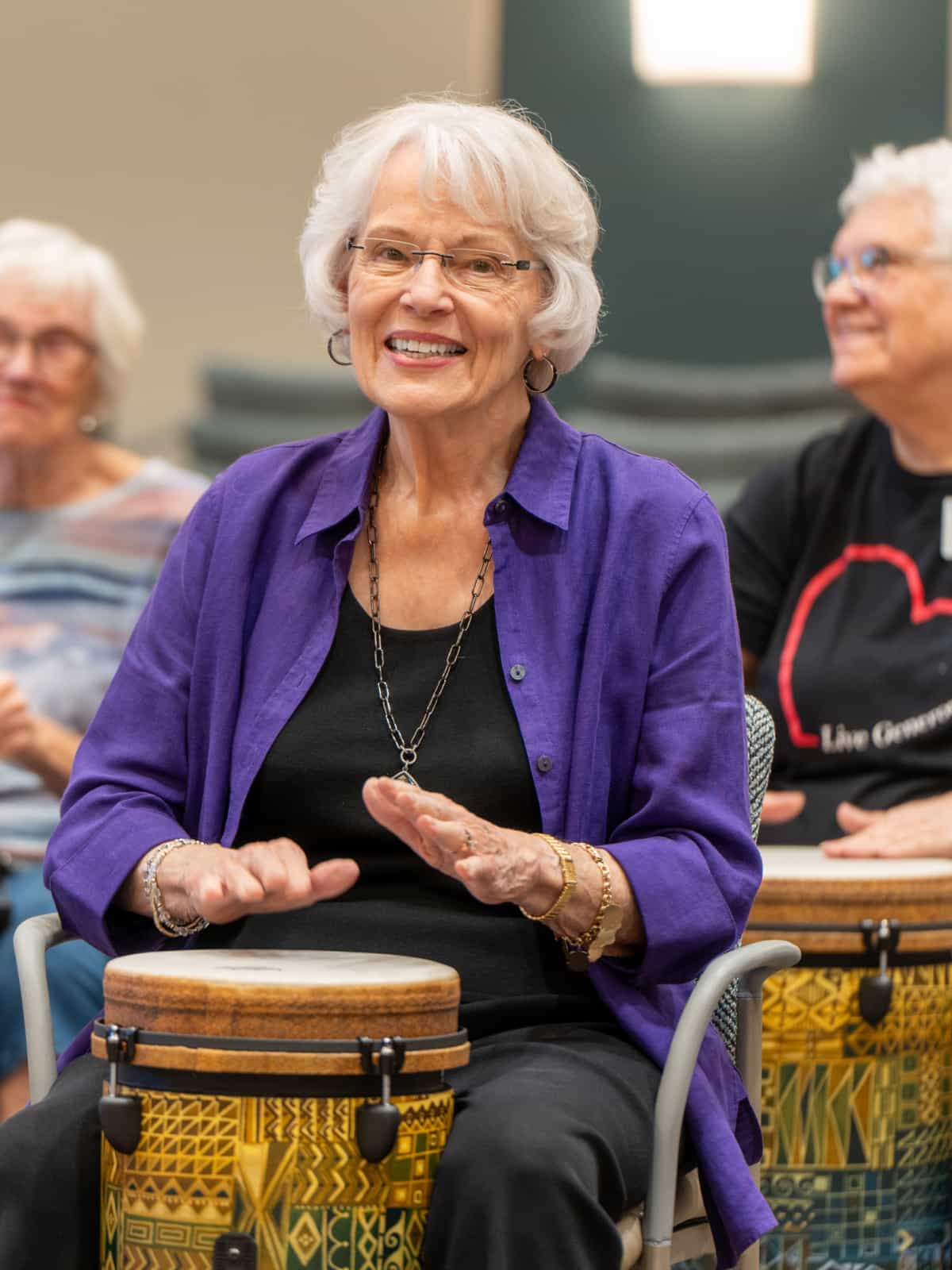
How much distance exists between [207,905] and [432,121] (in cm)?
94

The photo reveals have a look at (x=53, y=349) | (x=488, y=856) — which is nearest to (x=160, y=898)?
(x=488, y=856)

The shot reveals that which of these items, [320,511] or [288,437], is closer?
[320,511]

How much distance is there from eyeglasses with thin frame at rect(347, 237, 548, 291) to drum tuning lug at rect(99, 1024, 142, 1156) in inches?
37.7

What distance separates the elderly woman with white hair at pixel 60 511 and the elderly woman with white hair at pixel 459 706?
4.44ft

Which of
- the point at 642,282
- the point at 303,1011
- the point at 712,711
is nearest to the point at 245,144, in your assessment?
the point at 642,282

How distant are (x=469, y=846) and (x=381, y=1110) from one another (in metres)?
0.27

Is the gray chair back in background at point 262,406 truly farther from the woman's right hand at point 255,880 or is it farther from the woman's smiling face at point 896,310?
the woman's right hand at point 255,880

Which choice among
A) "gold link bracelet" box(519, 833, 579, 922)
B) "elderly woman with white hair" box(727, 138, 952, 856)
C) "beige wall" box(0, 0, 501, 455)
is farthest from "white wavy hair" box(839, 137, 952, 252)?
"beige wall" box(0, 0, 501, 455)

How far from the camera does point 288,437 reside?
19.3 ft

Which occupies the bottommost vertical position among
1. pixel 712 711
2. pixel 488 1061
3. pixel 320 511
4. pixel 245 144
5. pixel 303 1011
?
pixel 488 1061

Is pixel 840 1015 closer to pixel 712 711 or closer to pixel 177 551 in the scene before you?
pixel 712 711

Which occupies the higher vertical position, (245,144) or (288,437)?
(245,144)

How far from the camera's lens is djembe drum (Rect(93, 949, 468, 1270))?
5.44 ft

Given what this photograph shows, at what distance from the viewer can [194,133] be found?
19.7 ft
